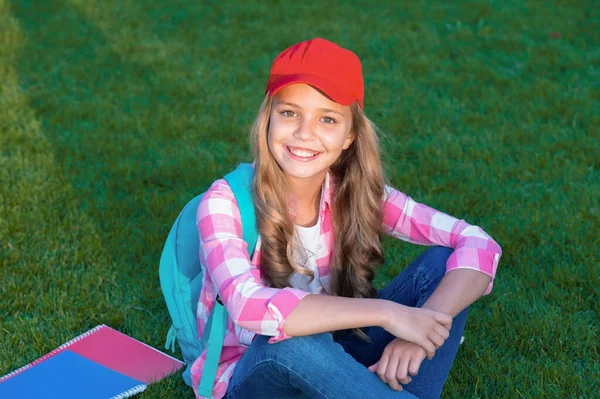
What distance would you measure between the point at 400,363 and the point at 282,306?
445 mm

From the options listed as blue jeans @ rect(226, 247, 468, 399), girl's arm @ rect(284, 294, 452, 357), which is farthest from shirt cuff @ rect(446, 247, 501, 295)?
girl's arm @ rect(284, 294, 452, 357)

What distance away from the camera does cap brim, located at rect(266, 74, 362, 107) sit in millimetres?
2680

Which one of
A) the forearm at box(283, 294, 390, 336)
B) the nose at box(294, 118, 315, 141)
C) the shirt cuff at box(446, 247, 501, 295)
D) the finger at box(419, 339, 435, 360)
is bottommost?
the finger at box(419, 339, 435, 360)

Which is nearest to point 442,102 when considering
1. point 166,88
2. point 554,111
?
point 554,111

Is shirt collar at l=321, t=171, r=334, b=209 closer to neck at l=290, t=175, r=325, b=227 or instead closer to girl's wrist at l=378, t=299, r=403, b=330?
neck at l=290, t=175, r=325, b=227

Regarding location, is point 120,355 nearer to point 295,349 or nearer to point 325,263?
point 325,263

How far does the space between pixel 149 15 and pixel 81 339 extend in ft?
18.5

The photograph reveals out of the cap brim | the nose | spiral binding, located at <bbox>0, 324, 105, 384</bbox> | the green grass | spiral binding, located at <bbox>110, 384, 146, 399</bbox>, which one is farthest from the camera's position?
the green grass

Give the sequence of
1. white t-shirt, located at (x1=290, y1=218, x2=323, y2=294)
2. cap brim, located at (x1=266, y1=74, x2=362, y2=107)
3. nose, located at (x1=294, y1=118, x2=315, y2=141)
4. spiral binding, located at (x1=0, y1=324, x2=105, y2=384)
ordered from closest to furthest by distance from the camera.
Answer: cap brim, located at (x1=266, y1=74, x2=362, y2=107) < nose, located at (x1=294, y1=118, x2=315, y2=141) < white t-shirt, located at (x1=290, y1=218, x2=323, y2=294) < spiral binding, located at (x1=0, y1=324, x2=105, y2=384)

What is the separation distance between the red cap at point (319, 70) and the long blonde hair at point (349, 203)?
149 mm

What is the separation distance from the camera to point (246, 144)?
18.5 ft

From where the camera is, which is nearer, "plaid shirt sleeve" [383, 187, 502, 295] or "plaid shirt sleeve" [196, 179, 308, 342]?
"plaid shirt sleeve" [196, 179, 308, 342]

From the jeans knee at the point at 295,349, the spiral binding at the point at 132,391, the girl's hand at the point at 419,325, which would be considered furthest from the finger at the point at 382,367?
the spiral binding at the point at 132,391

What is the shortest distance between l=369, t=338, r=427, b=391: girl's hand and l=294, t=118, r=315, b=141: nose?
2.54ft
